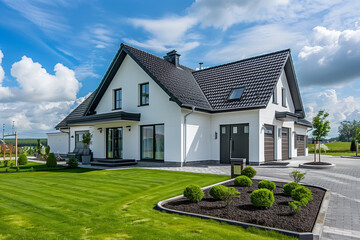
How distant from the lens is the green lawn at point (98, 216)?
4586 mm

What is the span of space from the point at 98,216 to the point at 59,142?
23777 mm

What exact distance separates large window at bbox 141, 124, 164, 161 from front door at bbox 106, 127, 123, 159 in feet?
7.23

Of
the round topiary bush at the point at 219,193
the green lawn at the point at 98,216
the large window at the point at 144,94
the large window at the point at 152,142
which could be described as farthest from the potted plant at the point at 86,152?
the round topiary bush at the point at 219,193

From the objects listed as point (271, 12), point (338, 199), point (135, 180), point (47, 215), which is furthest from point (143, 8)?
point (338, 199)

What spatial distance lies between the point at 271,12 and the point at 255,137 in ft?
22.7

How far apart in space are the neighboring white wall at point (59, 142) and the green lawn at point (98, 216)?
17306 millimetres

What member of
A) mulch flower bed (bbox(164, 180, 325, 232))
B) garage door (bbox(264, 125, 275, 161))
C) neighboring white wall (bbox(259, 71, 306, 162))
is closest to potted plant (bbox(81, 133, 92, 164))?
neighboring white wall (bbox(259, 71, 306, 162))

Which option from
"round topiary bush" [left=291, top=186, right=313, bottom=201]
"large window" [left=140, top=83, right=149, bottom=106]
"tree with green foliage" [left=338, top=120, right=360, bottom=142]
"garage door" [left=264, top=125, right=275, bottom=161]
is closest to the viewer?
Result: "round topiary bush" [left=291, top=186, right=313, bottom=201]

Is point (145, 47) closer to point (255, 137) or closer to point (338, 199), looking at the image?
point (255, 137)

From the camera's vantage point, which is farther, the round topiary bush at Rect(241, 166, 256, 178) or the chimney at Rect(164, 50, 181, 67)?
the chimney at Rect(164, 50, 181, 67)

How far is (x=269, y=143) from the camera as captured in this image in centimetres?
1675

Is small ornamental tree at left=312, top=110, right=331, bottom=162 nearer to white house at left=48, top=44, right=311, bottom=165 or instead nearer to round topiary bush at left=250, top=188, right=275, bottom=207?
white house at left=48, top=44, right=311, bottom=165

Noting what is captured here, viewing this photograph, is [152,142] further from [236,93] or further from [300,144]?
[300,144]

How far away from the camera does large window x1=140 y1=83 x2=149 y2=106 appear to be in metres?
17.1
